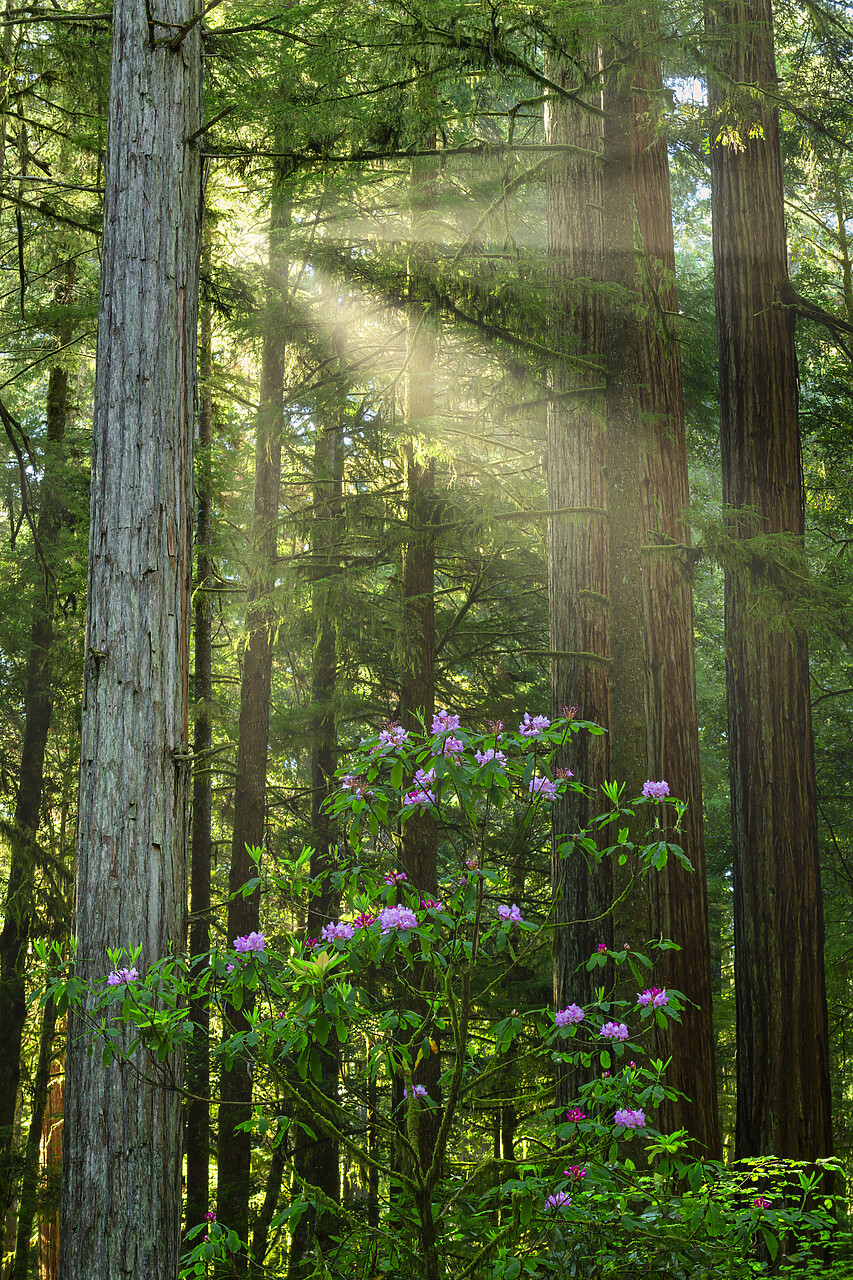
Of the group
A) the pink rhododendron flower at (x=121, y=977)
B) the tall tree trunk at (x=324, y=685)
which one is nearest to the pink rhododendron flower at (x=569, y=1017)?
the pink rhododendron flower at (x=121, y=977)

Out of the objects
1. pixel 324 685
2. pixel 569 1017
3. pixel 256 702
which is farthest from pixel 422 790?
pixel 324 685

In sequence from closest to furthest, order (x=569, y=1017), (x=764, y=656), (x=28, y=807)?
1. (x=569, y=1017)
2. (x=764, y=656)
3. (x=28, y=807)

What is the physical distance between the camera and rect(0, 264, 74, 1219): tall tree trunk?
8.92m

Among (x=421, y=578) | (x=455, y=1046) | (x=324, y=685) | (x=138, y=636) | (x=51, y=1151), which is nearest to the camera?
(x=455, y=1046)

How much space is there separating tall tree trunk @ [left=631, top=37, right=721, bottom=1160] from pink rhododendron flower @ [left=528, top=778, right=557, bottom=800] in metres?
2.51

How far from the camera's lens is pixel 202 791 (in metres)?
10.5

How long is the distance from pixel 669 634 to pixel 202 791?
6434 millimetres

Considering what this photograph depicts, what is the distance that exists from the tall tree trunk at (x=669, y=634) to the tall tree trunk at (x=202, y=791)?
4.71 m

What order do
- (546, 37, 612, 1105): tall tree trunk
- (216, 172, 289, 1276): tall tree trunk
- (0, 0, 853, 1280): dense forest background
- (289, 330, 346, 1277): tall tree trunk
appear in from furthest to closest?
→ (216, 172, 289, 1276): tall tree trunk
(289, 330, 346, 1277): tall tree trunk
(546, 37, 612, 1105): tall tree trunk
(0, 0, 853, 1280): dense forest background

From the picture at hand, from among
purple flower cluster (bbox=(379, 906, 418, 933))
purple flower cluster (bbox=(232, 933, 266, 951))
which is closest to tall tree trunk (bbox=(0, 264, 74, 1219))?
purple flower cluster (bbox=(232, 933, 266, 951))

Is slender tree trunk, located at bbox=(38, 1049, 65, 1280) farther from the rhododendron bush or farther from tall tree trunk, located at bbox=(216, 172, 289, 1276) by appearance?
the rhododendron bush

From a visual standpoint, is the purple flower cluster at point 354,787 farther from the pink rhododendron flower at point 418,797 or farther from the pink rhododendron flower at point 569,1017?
the pink rhododendron flower at point 569,1017

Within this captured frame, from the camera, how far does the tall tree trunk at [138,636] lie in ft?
11.2

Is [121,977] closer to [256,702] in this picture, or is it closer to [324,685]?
[256,702]
